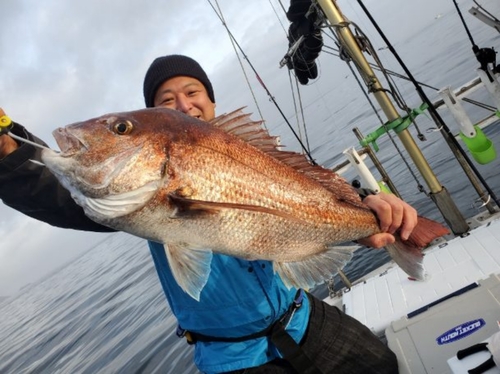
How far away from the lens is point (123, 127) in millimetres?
1927

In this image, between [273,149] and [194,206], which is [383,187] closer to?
[273,149]

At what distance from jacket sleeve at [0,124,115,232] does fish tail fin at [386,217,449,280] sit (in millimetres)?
2205

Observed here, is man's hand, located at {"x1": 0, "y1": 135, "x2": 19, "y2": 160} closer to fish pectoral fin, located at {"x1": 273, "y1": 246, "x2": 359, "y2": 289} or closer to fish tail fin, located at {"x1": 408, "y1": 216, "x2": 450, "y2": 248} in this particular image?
fish pectoral fin, located at {"x1": 273, "y1": 246, "x2": 359, "y2": 289}

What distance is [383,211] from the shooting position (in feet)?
7.82

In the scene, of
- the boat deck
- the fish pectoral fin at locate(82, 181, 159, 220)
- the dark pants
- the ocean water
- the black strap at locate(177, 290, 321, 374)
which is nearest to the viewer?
the fish pectoral fin at locate(82, 181, 159, 220)

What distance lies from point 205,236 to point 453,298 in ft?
10.9

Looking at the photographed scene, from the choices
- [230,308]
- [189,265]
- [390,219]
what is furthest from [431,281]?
[189,265]

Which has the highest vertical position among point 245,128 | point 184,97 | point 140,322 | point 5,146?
point 5,146

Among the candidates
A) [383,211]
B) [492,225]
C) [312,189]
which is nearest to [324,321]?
[383,211]

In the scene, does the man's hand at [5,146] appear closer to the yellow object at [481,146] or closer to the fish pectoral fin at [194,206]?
the fish pectoral fin at [194,206]

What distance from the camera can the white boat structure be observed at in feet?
11.2

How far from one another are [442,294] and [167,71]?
396cm

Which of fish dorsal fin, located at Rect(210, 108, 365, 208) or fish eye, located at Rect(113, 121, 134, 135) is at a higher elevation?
fish eye, located at Rect(113, 121, 134, 135)

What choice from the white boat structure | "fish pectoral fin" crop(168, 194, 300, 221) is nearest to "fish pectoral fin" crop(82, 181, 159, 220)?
"fish pectoral fin" crop(168, 194, 300, 221)
